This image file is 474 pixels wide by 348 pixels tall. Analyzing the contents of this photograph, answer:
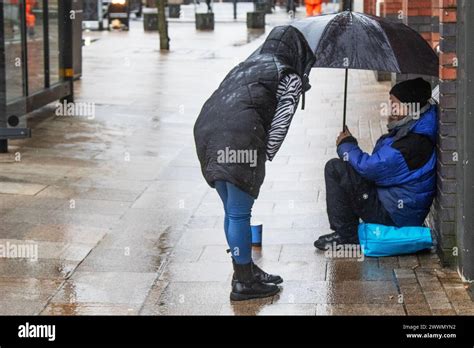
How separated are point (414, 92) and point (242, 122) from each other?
1.65 m

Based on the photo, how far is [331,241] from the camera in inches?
331

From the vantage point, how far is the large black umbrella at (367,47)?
8.11 metres

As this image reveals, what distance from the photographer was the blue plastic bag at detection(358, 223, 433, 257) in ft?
26.4

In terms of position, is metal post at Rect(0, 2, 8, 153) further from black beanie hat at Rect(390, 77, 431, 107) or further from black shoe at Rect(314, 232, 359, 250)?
black beanie hat at Rect(390, 77, 431, 107)

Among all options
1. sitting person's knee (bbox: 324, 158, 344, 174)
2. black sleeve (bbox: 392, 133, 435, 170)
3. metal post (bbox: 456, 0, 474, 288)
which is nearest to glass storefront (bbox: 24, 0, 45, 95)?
sitting person's knee (bbox: 324, 158, 344, 174)

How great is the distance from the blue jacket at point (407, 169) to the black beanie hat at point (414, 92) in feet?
0.37

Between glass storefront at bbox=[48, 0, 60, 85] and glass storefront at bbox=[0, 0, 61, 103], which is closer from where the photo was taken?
glass storefront at bbox=[0, 0, 61, 103]

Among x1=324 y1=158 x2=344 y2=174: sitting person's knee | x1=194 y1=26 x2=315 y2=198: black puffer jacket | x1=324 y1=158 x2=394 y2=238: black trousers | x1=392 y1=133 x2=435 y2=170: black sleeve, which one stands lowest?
x1=324 y1=158 x2=394 y2=238: black trousers

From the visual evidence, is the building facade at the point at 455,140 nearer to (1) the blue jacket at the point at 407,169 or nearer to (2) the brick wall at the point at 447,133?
(2) the brick wall at the point at 447,133

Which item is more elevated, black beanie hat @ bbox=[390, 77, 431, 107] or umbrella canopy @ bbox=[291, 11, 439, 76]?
umbrella canopy @ bbox=[291, 11, 439, 76]

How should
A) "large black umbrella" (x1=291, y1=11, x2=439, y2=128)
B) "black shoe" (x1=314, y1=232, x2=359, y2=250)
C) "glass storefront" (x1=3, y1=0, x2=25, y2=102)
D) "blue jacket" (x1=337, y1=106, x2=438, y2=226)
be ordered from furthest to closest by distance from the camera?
"glass storefront" (x1=3, y1=0, x2=25, y2=102) < "black shoe" (x1=314, y1=232, x2=359, y2=250) < "large black umbrella" (x1=291, y1=11, x2=439, y2=128) < "blue jacket" (x1=337, y1=106, x2=438, y2=226)

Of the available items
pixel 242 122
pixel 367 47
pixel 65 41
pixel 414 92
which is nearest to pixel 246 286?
pixel 242 122

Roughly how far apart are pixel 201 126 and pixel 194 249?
5.72 feet

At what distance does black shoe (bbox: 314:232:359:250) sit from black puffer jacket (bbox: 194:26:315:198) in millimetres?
1437
